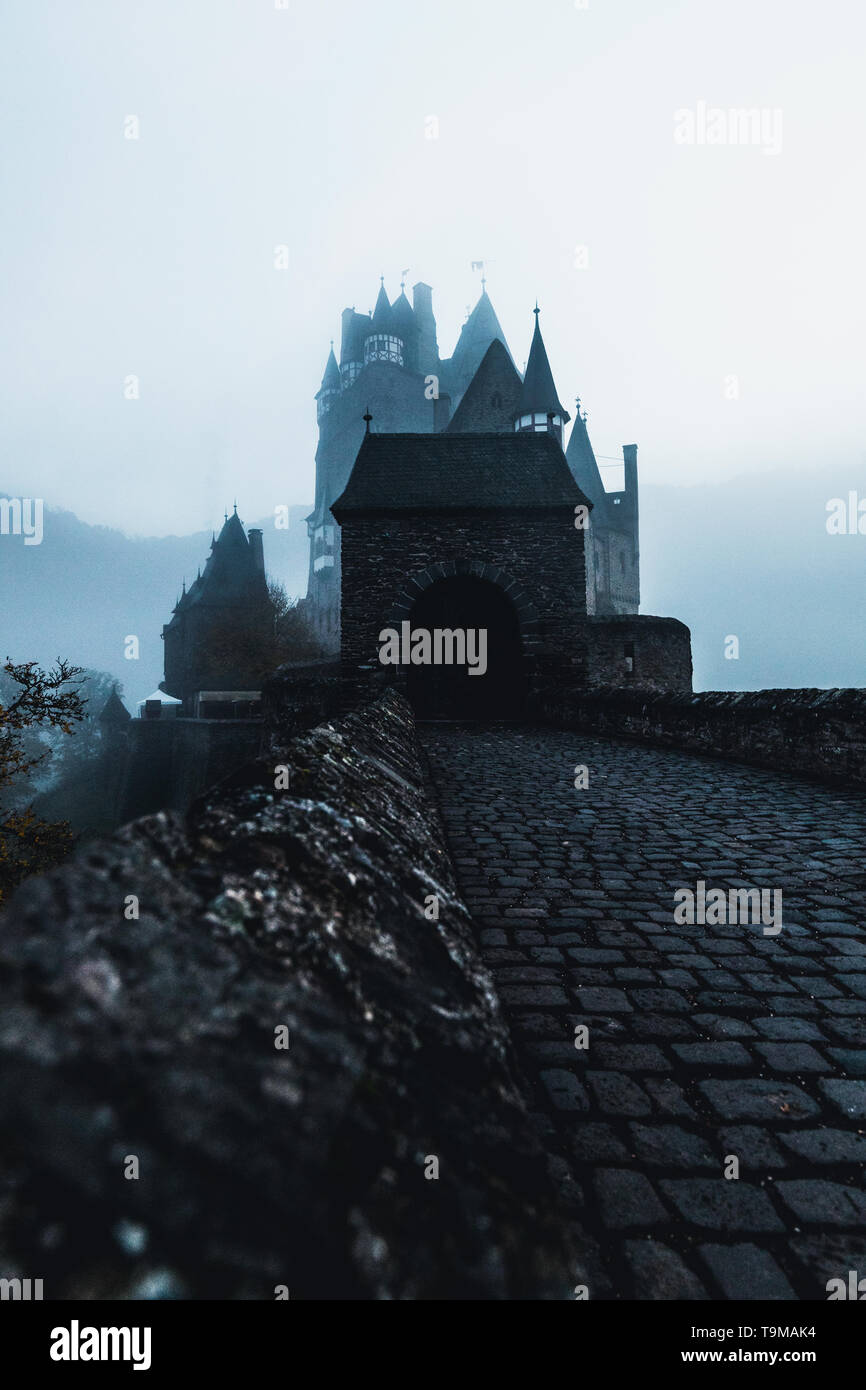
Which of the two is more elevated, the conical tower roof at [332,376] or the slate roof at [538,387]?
the conical tower roof at [332,376]

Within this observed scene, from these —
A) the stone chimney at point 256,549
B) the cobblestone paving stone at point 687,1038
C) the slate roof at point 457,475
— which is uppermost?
the stone chimney at point 256,549

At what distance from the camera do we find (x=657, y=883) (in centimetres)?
437

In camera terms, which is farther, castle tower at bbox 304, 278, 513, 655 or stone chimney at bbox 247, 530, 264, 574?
castle tower at bbox 304, 278, 513, 655

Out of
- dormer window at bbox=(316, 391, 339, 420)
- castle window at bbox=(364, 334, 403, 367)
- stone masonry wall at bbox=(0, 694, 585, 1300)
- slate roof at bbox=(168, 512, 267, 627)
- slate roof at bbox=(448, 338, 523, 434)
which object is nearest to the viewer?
stone masonry wall at bbox=(0, 694, 585, 1300)

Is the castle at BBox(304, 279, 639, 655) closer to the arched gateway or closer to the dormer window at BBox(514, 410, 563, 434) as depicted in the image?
the dormer window at BBox(514, 410, 563, 434)

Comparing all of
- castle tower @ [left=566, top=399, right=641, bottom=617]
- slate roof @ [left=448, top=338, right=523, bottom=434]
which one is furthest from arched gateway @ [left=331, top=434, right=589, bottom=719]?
castle tower @ [left=566, top=399, right=641, bottom=617]

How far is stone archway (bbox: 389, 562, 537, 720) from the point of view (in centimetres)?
1875

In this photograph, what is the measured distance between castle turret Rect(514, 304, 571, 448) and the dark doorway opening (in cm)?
2129

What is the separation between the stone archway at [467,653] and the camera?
61.5 feet

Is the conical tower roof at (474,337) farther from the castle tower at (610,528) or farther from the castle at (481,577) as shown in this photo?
the castle at (481,577)

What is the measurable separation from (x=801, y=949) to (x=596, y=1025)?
1.37 m

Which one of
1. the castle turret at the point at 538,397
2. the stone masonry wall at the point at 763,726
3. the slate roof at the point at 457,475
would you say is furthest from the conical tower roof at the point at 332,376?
the stone masonry wall at the point at 763,726

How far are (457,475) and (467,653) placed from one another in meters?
5.28

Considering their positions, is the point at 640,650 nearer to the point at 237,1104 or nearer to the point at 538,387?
the point at 538,387
